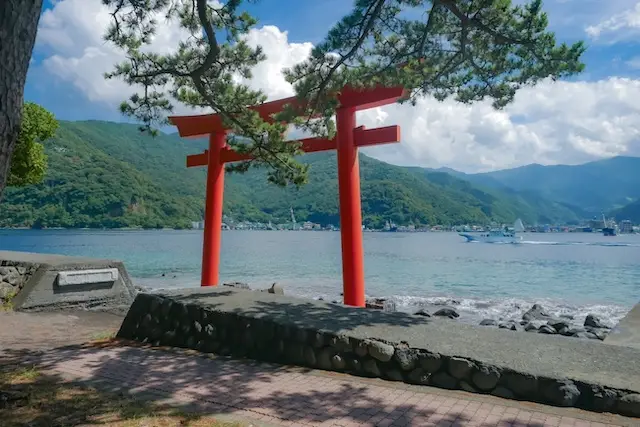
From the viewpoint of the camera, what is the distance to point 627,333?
205 inches

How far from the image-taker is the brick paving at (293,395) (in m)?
3.20

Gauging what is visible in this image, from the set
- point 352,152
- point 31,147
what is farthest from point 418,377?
point 31,147

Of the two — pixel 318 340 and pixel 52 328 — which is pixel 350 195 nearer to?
pixel 318 340

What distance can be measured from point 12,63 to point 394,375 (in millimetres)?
3637

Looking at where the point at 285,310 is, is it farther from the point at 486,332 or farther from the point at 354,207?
the point at 354,207

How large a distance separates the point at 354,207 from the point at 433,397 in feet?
14.1

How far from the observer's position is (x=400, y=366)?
13.6ft

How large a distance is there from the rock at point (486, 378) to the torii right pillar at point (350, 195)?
380cm

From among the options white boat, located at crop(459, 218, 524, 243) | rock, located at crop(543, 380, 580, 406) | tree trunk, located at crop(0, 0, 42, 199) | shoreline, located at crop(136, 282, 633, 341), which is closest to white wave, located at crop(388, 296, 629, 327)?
shoreline, located at crop(136, 282, 633, 341)

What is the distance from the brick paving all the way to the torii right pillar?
Result: 314 cm

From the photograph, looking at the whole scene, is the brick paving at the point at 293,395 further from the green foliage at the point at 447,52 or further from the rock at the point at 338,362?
the green foliage at the point at 447,52

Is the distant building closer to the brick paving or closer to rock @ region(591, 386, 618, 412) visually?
rock @ region(591, 386, 618, 412)

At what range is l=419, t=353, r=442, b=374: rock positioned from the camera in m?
3.98

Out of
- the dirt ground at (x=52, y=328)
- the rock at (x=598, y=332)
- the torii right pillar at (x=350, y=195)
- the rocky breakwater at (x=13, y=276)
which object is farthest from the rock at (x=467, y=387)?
the rock at (x=598, y=332)
